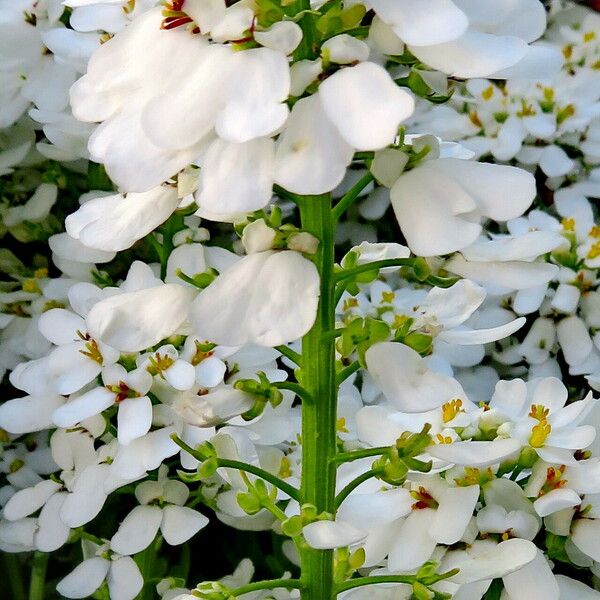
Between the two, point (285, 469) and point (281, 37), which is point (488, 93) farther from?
point (281, 37)

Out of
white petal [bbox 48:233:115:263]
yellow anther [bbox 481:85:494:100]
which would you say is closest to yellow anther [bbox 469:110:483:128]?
yellow anther [bbox 481:85:494:100]

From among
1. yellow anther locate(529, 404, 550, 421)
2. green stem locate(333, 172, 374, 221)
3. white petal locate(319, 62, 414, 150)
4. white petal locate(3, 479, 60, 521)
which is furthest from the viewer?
white petal locate(3, 479, 60, 521)

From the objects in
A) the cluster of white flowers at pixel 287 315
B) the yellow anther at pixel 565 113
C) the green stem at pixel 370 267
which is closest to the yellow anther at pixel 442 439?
the cluster of white flowers at pixel 287 315

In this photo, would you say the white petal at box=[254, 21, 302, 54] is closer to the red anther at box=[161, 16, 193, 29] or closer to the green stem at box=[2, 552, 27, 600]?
the red anther at box=[161, 16, 193, 29]

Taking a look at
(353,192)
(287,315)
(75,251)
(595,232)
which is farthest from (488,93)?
(287,315)

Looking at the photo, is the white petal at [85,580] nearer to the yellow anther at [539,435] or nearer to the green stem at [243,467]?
the green stem at [243,467]

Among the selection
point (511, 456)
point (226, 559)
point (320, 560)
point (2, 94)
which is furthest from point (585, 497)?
point (2, 94)

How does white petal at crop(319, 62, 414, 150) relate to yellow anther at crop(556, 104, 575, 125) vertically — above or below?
above
